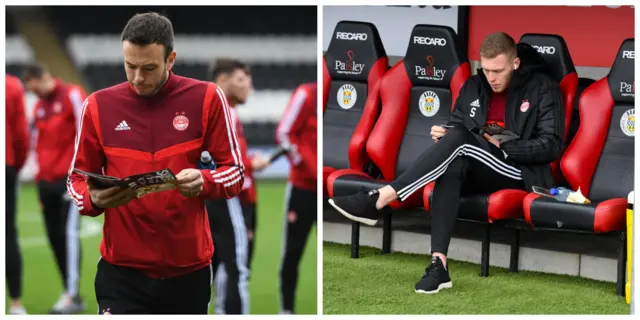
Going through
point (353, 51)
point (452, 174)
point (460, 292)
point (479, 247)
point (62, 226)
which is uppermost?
point (353, 51)

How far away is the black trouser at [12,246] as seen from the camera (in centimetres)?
452

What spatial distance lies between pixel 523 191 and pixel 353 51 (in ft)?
3.74

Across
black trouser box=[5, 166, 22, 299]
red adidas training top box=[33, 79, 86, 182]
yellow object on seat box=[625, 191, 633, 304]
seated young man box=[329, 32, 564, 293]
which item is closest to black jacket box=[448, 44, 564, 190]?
seated young man box=[329, 32, 564, 293]

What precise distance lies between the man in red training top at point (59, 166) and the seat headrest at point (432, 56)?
1579 millimetres

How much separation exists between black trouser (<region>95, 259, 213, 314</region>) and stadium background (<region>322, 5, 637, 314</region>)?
109 cm

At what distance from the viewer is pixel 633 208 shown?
4.42 m

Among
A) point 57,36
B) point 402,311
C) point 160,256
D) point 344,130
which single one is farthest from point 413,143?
point 160,256

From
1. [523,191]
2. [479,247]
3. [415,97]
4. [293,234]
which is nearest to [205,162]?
[293,234]

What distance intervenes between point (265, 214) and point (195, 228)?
34.3 inches

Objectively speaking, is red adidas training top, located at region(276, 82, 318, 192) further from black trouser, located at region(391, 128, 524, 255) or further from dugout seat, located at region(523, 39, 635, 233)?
dugout seat, located at region(523, 39, 635, 233)

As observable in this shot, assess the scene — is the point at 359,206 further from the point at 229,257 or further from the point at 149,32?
the point at 149,32

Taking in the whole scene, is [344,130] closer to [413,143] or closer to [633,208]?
[413,143]

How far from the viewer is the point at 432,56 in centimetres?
541

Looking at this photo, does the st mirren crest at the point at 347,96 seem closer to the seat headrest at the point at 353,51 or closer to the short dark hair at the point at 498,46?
the seat headrest at the point at 353,51
